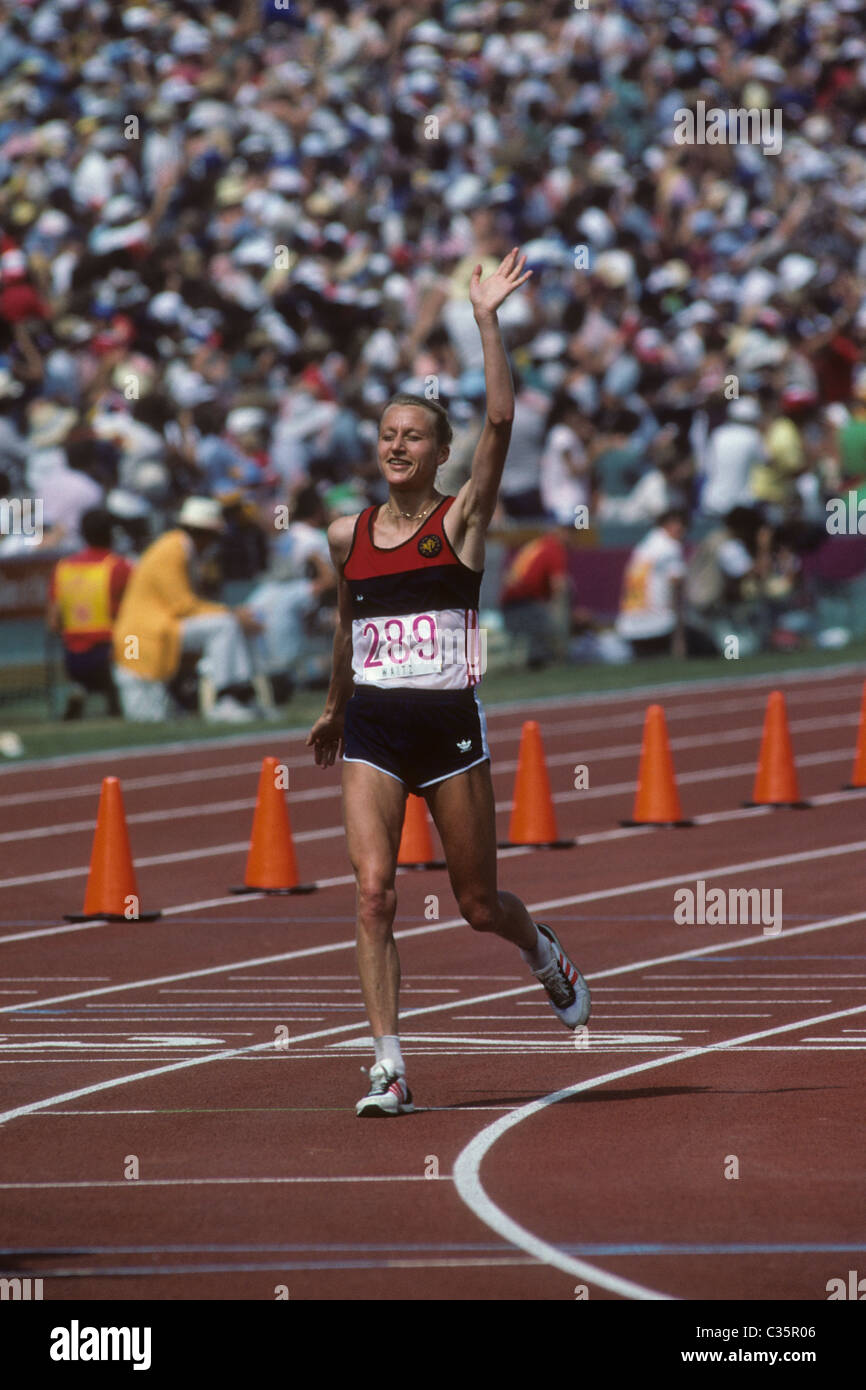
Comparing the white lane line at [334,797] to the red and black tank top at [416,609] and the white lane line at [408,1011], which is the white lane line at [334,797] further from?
the red and black tank top at [416,609]

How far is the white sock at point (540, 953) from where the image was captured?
9684 millimetres

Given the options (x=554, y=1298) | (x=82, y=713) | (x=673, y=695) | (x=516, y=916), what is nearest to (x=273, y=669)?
(x=82, y=713)

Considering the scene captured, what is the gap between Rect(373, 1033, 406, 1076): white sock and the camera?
8.88 metres

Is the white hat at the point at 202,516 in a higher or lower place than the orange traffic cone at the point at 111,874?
higher

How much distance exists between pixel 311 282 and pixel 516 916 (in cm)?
2152

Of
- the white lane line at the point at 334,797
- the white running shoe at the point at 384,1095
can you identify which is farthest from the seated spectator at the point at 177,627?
the white running shoe at the point at 384,1095

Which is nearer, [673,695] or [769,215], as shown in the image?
[673,695]

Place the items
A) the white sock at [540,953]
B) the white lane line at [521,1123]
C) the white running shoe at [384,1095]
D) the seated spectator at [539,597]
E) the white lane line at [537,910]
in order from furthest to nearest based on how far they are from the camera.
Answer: the seated spectator at [539,597] → the white lane line at [537,910] → the white sock at [540,953] → the white running shoe at [384,1095] → the white lane line at [521,1123]

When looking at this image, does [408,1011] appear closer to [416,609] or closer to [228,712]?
[416,609]

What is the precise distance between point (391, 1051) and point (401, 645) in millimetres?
1281

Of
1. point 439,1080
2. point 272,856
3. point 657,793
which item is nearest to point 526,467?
point 657,793

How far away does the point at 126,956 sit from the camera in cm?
1311

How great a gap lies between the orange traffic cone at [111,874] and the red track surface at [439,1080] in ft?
0.77
